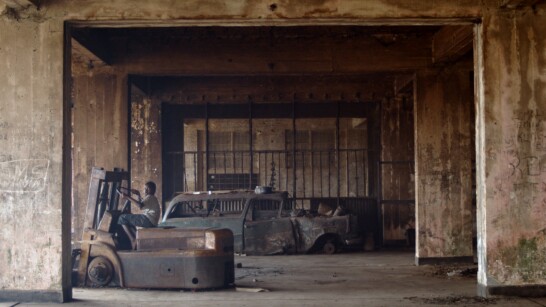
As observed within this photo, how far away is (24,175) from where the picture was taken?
873 cm

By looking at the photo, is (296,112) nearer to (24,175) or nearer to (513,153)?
(513,153)

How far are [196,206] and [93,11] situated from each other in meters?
8.23

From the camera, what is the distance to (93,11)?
28.9ft

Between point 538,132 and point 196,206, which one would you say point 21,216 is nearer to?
point 538,132

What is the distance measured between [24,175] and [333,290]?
450 centimetres

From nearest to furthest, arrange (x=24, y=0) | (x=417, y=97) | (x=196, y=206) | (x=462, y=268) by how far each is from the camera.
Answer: (x=24, y=0), (x=462, y=268), (x=417, y=97), (x=196, y=206)

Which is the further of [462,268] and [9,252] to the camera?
[462,268]

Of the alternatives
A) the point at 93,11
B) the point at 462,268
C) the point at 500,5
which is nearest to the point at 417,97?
the point at 462,268

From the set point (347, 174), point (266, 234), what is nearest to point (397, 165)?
point (347, 174)

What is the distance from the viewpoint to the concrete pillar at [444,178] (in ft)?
41.9

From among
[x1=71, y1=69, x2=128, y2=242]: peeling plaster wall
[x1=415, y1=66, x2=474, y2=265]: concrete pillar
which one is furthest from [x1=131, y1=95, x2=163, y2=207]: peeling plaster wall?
[x1=415, y1=66, x2=474, y2=265]: concrete pillar

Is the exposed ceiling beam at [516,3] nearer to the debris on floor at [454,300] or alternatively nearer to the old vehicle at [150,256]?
the debris on floor at [454,300]

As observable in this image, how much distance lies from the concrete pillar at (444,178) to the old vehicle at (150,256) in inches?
173

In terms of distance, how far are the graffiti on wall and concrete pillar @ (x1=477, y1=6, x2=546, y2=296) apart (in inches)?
223
